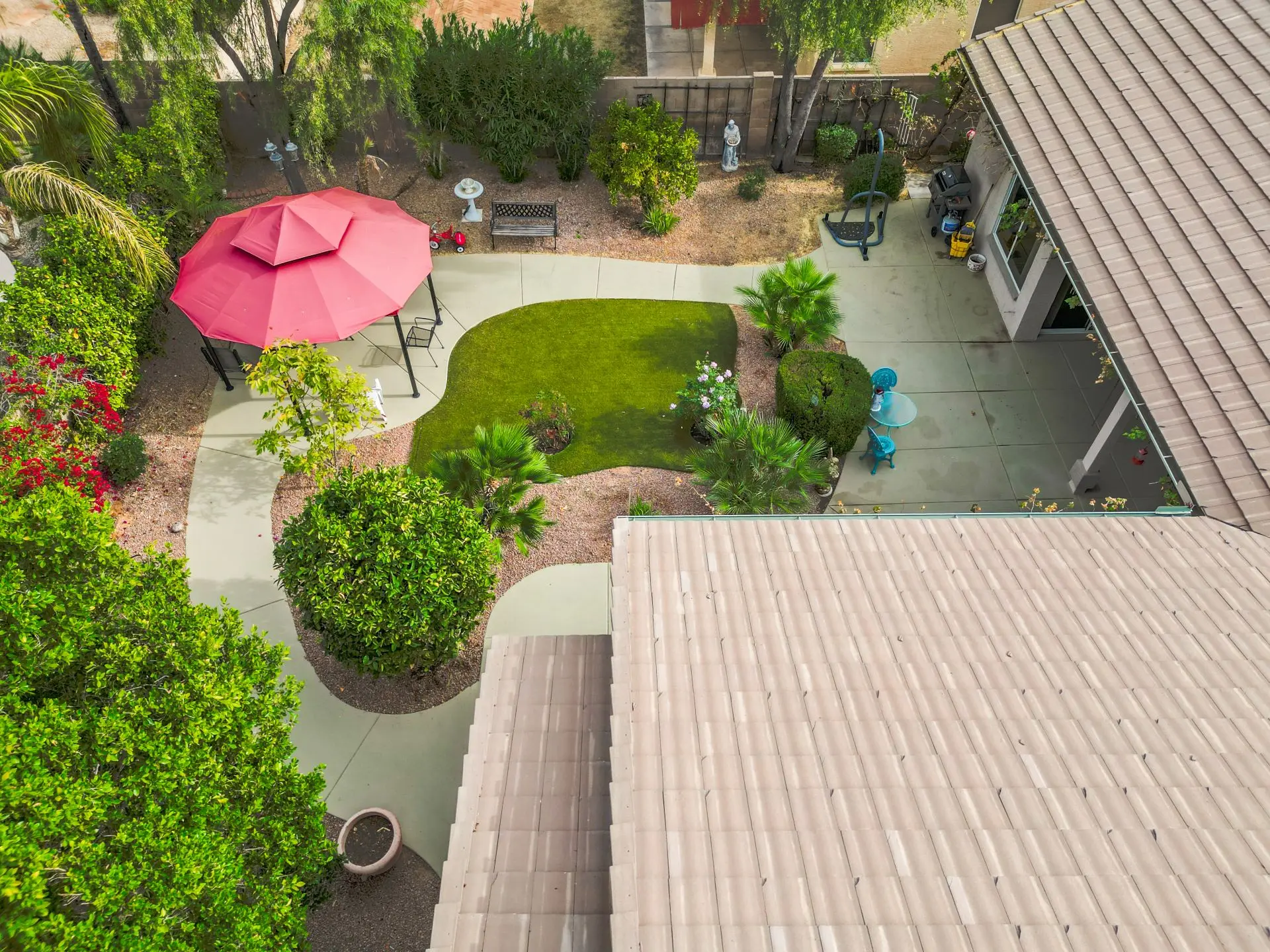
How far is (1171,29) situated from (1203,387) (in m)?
7.88

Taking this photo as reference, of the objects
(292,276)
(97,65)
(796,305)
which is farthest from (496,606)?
(97,65)

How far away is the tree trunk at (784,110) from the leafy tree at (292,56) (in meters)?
7.93

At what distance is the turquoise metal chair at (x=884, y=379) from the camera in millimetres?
13797

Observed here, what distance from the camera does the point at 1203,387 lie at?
10711mm

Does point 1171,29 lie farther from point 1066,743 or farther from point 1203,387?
point 1066,743

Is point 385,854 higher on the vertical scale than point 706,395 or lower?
lower

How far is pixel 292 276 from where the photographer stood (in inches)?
512

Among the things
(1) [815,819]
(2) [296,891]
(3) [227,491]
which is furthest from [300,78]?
(1) [815,819]

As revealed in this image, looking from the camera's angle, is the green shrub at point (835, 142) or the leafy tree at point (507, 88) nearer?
the leafy tree at point (507, 88)

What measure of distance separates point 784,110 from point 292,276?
11.7 metres

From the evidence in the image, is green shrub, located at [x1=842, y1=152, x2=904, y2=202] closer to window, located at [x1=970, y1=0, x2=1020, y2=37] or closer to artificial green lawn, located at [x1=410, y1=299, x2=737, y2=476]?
artificial green lawn, located at [x1=410, y1=299, x2=737, y2=476]

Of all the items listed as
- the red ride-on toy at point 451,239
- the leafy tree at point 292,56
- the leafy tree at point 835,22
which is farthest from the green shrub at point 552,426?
the leafy tree at point 835,22

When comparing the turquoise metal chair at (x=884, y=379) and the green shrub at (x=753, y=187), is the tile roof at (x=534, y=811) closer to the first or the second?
the turquoise metal chair at (x=884, y=379)

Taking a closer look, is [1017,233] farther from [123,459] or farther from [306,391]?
[123,459]
